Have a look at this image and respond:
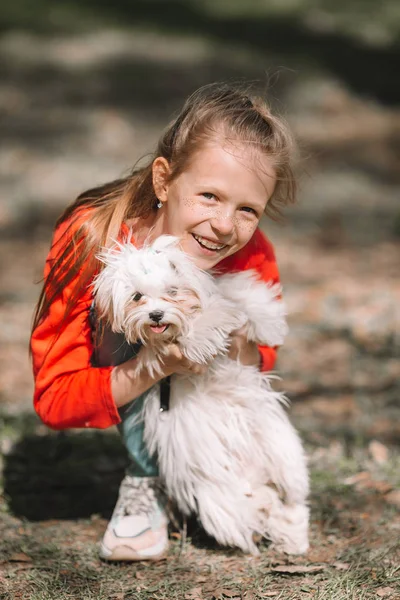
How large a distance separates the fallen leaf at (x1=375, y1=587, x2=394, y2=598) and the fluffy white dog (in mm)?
347

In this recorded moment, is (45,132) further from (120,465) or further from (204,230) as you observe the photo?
(204,230)

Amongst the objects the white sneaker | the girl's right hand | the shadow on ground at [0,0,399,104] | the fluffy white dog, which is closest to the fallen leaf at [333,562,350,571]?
the fluffy white dog

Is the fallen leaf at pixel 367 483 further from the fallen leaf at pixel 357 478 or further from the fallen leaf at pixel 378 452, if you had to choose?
the fallen leaf at pixel 378 452

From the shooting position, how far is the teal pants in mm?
2832

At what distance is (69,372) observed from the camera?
2.72 meters

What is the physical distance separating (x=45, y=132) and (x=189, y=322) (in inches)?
351

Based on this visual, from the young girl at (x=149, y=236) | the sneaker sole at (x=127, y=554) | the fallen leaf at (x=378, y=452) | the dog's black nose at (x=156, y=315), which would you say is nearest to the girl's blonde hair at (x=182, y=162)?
the young girl at (x=149, y=236)

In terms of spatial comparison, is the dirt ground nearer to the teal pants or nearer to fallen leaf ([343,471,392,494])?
fallen leaf ([343,471,392,494])

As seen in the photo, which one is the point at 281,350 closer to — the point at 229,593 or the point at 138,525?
the point at 138,525

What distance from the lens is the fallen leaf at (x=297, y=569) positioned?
2.70 m

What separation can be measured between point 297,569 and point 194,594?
38 cm

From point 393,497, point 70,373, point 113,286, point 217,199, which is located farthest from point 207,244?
point 393,497

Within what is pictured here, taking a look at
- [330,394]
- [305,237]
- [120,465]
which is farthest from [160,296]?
[305,237]

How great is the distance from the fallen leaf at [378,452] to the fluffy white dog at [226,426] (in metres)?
1.00
